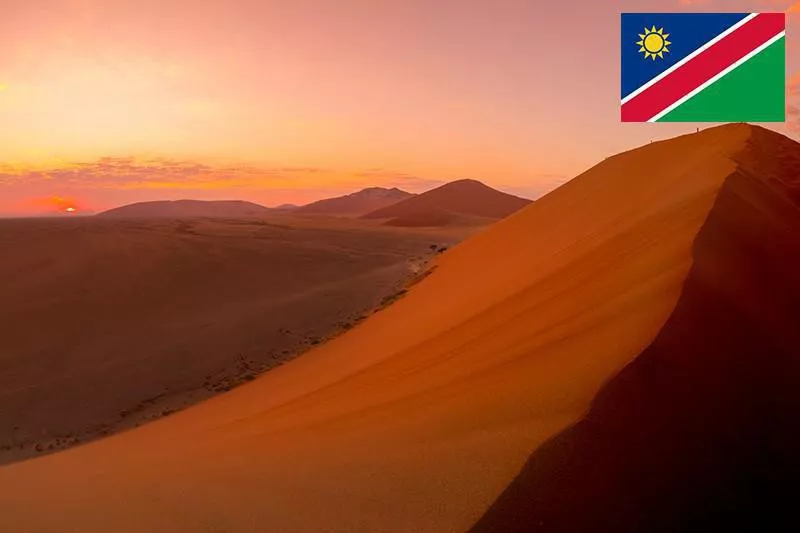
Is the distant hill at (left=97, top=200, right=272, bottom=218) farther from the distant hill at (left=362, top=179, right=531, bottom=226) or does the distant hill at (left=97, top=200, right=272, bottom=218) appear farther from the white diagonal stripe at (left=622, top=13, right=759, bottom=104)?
the white diagonal stripe at (left=622, top=13, right=759, bottom=104)

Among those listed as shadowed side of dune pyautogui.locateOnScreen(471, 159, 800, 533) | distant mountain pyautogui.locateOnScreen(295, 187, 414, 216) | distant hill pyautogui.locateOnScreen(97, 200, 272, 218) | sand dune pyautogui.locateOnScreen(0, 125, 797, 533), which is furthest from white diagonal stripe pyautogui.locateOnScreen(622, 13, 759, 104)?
distant hill pyautogui.locateOnScreen(97, 200, 272, 218)

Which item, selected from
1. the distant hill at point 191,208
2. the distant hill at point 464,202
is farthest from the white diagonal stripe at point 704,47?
the distant hill at point 191,208

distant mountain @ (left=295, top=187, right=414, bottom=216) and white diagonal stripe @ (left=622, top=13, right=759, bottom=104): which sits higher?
distant mountain @ (left=295, top=187, right=414, bottom=216)

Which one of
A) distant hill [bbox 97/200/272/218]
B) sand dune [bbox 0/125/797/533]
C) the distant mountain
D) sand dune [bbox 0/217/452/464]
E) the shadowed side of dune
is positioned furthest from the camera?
distant hill [bbox 97/200/272/218]

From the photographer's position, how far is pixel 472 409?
2.71 meters

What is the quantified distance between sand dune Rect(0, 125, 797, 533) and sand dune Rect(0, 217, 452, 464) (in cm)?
222

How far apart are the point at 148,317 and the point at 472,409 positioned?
10848mm

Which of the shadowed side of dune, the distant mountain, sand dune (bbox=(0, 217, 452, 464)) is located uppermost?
the distant mountain

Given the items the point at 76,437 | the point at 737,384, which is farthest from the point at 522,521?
the point at 76,437

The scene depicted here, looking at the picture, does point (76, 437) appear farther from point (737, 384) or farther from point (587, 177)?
point (587, 177)

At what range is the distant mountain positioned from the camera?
11862 centimetres

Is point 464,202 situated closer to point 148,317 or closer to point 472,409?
point 148,317

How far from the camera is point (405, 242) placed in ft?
81.7

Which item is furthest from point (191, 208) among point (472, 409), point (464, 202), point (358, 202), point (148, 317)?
point (472, 409)
